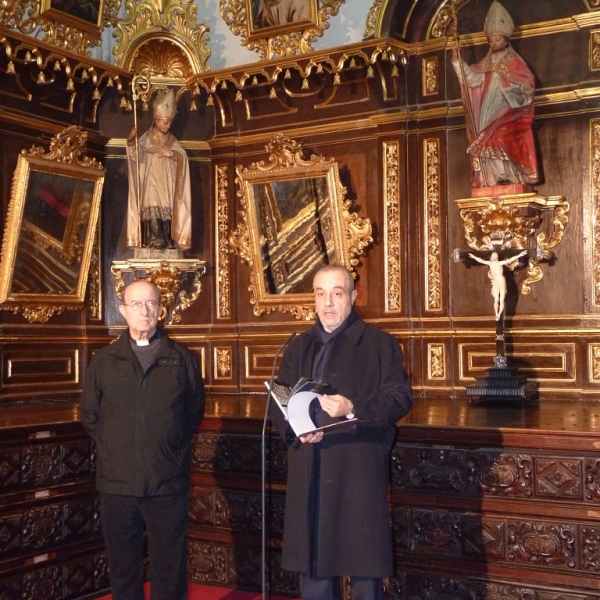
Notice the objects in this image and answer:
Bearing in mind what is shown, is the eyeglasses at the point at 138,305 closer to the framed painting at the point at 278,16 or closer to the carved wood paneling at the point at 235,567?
the carved wood paneling at the point at 235,567

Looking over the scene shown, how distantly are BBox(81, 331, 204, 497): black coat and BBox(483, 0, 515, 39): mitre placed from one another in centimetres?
420

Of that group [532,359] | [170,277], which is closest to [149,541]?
[532,359]

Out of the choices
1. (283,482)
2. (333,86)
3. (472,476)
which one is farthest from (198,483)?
(333,86)

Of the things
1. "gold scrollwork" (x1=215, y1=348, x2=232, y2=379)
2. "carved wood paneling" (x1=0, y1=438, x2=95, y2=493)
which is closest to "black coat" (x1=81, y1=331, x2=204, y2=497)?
"carved wood paneling" (x1=0, y1=438, x2=95, y2=493)

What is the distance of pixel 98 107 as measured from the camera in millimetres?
8500

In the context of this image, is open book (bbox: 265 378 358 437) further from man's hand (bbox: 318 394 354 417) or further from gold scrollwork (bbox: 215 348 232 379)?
gold scrollwork (bbox: 215 348 232 379)

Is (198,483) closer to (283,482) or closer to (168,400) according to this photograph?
(283,482)

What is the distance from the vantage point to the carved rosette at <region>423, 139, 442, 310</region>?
7.69m

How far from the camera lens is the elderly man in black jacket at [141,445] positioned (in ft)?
14.0

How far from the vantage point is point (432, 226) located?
7.73m

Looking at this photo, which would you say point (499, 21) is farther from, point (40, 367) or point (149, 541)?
point (149, 541)

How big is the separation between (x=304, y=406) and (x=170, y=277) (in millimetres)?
4756

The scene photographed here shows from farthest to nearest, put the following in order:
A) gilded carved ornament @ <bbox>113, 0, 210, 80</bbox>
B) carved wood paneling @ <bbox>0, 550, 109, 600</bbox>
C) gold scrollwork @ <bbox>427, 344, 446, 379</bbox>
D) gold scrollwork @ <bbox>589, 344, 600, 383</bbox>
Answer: gilded carved ornament @ <bbox>113, 0, 210, 80</bbox>, gold scrollwork @ <bbox>427, 344, 446, 379</bbox>, gold scrollwork @ <bbox>589, 344, 600, 383</bbox>, carved wood paneling @ <bbox>0, 550, 109, 600</bbox>

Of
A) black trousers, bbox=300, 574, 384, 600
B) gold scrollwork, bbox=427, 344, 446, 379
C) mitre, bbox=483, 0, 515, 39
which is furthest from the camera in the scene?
gold scrollwork, bbox=427, 344, 446, 379
